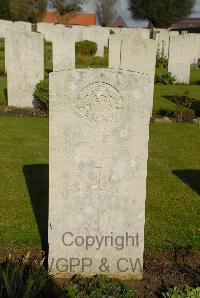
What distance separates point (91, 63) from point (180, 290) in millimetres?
20796

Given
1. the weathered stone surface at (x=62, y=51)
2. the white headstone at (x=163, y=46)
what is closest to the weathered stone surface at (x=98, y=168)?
the weathered stone surface at (x=62, y=51)

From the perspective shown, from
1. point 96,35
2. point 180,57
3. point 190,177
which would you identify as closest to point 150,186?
point 190,177

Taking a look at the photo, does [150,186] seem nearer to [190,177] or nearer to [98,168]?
[190,177]

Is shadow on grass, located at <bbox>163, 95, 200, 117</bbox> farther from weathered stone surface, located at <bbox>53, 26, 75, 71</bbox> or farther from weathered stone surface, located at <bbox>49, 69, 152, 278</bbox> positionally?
weathered stone surface, located at <bbox>49, 69, 152, 278</bbox>

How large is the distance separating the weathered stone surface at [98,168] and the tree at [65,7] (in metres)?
52.7

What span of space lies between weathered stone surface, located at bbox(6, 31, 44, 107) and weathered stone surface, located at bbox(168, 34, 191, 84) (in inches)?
284

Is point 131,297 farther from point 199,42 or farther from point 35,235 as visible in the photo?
point 199,42

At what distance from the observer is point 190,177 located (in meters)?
7.46

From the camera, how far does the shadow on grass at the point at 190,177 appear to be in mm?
7066

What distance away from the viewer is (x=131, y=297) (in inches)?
156

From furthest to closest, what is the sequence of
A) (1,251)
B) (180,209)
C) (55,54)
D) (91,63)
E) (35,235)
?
(91,63) < (55,54) < (180,209) < (35,235) < (1,251)

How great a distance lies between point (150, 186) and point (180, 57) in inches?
Answer: 479

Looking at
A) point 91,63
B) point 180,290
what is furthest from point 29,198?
point 91,63

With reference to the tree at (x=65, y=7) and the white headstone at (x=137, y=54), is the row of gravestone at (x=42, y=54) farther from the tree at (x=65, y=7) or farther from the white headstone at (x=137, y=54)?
the tree at (x=65, y=7)
